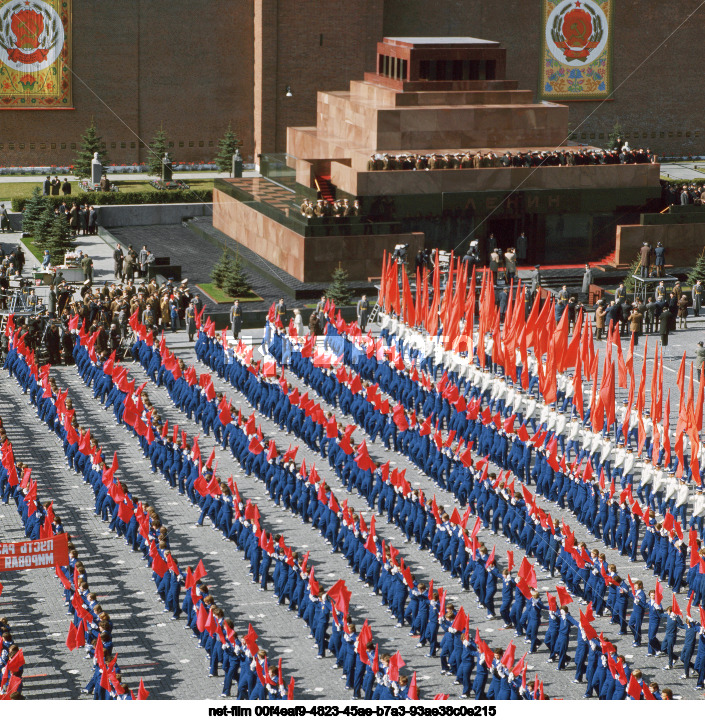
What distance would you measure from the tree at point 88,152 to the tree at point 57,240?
10.4 meters

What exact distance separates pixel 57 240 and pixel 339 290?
11.4 m

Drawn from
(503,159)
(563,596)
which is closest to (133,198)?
(503,159)

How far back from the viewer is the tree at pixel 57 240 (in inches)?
1906

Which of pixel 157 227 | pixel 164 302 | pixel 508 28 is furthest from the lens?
pixel 508 28

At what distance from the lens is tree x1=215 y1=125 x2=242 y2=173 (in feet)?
205

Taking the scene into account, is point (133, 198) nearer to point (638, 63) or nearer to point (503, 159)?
point (503, 159)

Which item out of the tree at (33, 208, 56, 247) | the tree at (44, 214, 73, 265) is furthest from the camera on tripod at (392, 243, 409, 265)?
the tree at (33, 208, 56, 247)

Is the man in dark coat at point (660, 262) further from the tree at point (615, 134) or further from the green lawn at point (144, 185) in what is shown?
the tree at point (615, 134)

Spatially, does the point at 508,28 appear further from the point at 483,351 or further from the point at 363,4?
the point at 483,351

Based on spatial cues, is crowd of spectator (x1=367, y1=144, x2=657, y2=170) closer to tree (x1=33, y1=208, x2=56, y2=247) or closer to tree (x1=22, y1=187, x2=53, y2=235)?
tree (x1=33, y1=208, x2=56, y2=247)

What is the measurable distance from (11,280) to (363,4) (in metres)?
24.2

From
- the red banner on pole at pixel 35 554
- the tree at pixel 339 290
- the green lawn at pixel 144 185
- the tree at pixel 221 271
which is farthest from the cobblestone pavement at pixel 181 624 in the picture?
the green lawn at pixel 144 185

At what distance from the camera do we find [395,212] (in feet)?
154

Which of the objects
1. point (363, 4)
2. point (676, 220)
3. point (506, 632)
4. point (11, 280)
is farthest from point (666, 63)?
point (506, 632)
